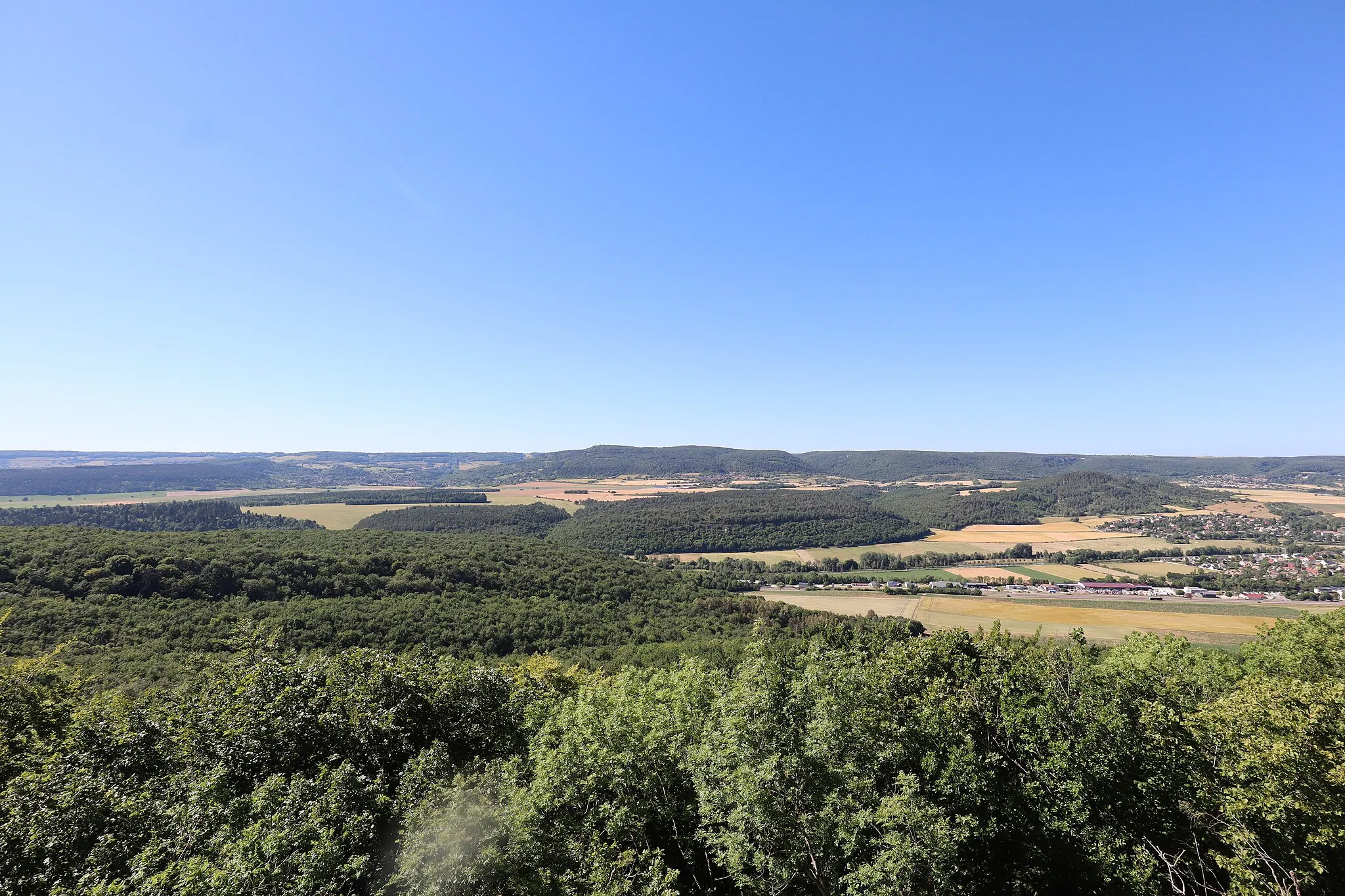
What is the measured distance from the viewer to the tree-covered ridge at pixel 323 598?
49.8 m

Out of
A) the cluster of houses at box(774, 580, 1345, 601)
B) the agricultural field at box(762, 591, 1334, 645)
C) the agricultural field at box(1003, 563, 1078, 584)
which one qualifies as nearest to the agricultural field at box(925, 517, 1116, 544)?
the agricultural field at box(1003, 563, 1078, 584)

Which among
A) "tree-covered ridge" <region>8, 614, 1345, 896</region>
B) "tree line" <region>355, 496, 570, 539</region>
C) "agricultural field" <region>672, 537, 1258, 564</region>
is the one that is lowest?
"agricultural field" <region>672, 537, 1258, 564</region>

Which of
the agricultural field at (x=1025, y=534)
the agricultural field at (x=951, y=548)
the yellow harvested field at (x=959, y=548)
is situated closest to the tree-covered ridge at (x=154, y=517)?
the agricultural field at (x=951, y=548)

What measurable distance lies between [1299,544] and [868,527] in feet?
376

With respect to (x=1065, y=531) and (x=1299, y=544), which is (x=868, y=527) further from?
(x=1299, y=544)

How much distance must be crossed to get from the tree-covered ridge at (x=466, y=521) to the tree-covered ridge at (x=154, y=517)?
2187 cm

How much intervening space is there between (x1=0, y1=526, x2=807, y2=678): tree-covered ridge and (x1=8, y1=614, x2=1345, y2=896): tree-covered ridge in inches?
644

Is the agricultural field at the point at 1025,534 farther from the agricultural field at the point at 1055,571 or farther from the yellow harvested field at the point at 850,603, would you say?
the yellow harvested field at the point at 850,603

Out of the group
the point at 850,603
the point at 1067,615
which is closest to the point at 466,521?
the point at 850,603

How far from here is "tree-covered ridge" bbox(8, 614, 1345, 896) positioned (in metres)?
14.2

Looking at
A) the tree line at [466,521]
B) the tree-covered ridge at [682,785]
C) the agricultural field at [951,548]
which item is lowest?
the agricultural field at [951,548]

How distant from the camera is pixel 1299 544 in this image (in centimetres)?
14338

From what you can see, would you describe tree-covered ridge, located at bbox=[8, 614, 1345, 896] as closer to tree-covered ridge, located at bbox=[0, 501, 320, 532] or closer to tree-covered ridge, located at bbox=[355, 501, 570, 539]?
tree-covered ridge, located at bbox=[355, 501, 570, 539]

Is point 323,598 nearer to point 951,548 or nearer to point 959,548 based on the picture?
point 951,548
